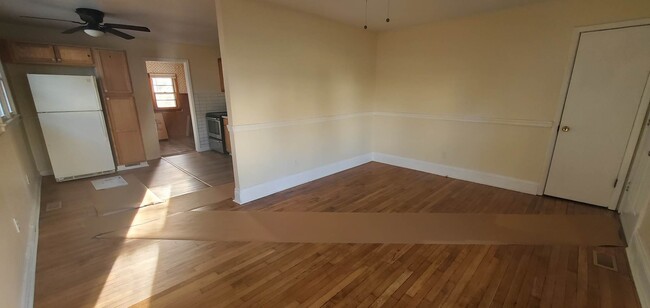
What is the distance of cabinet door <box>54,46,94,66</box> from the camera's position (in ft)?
13.6

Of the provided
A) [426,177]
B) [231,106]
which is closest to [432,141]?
[426,177]

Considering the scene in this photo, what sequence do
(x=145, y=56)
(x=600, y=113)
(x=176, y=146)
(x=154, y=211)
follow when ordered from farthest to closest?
(x=176, y=146), (x=145, y=56), (x=154, y=211), (x=600, y=113)

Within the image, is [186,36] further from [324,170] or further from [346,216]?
[346,216]

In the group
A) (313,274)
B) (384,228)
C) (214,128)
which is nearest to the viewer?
(313,274)

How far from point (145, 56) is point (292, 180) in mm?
4084

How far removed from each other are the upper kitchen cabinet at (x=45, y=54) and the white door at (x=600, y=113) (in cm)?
703

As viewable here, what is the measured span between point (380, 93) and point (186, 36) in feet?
12.8

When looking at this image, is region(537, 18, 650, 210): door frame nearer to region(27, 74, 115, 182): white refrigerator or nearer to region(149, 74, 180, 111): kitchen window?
region(27, 74, 115, 182): white refrigerator

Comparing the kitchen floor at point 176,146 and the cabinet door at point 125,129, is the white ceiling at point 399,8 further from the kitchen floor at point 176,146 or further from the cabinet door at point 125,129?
the kitchen floor at point 176,146

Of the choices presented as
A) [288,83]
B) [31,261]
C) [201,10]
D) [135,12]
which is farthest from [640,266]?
[135,12]

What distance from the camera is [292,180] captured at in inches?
152

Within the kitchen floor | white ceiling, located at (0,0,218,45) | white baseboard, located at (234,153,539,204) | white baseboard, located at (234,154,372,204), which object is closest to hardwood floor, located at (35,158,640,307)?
white baseboard, located at (234,154,372,204)

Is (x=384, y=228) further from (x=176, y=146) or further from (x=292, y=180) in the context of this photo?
(x=176, y=146)

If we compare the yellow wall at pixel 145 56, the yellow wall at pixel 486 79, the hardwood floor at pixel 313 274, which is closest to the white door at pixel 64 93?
the yellow wall at pixel 145 56
